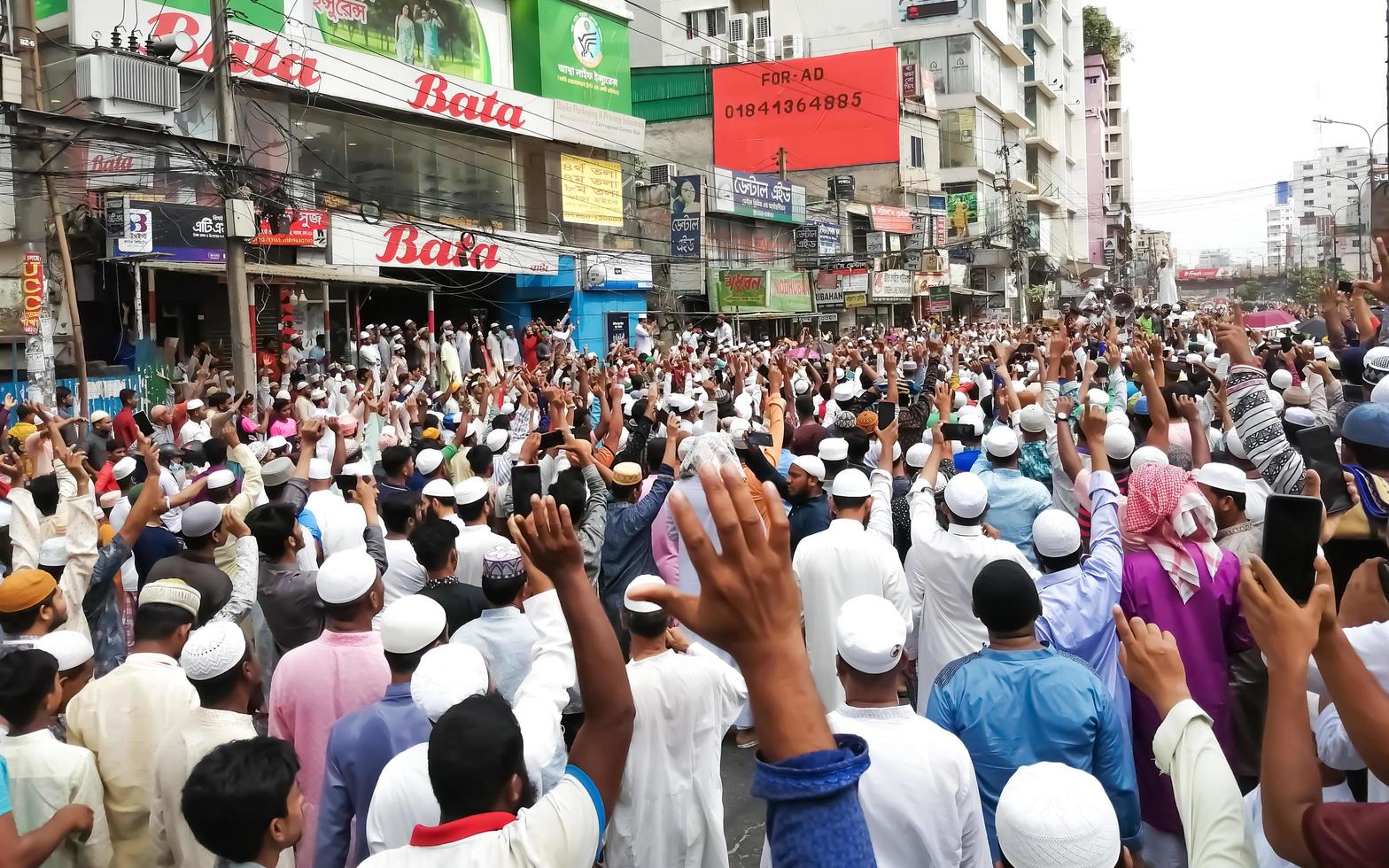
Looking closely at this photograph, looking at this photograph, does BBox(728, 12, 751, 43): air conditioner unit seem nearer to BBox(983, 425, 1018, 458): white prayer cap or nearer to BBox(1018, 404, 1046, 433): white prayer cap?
BBox(1018, 404, 1046, 433): white prayer cap

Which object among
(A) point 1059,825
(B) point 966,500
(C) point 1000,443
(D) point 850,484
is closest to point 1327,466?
(B) point 966,500

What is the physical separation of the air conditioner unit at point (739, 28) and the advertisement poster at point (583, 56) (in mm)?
18527

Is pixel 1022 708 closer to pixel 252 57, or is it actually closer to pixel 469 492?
pixel 469 492

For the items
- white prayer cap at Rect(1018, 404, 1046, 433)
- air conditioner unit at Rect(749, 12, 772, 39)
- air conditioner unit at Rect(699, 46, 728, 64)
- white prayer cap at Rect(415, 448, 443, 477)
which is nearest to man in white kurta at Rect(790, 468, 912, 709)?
white prayer cap at Rect(1018, 404, 1046, 433)

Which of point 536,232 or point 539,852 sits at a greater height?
point 536,232

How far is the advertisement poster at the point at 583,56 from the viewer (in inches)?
1156

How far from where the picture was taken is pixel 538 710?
9.41 ft

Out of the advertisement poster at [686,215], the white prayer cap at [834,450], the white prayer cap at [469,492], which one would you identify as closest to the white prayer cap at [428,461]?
the white prayer cap at [469,492]

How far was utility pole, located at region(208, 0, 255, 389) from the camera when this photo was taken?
11844mm

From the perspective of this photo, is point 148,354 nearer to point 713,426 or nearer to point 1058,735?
point 713,426

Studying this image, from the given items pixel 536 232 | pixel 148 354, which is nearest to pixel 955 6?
pixel 536 232

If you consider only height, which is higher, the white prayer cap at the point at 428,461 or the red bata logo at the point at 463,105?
the red bata logo at the point at 463,105

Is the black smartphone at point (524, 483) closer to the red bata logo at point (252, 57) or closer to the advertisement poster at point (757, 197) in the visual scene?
the red bata logo at point (252, 57)

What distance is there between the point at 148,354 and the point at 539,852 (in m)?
18.7
